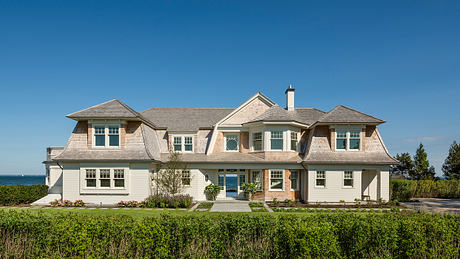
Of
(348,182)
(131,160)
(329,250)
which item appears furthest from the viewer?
(348,182)

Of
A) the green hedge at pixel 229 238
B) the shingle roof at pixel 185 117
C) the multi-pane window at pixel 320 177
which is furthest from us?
the shingle roof at pixel 185 117

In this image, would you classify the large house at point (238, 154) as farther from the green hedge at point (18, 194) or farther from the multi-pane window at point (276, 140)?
the green hedge at point (18, 194)

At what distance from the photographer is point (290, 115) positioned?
859 inches

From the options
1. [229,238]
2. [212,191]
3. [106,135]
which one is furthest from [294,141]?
[229,238]

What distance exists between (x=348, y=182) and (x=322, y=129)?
15.2 feet

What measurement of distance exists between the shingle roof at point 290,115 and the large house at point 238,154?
9cm

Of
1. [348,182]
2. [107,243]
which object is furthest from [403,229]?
[348,182]

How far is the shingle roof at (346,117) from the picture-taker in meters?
20.3

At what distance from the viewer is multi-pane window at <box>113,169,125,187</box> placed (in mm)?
19344

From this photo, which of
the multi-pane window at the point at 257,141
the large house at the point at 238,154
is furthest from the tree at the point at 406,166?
the multi-pane window at the point at 257,141

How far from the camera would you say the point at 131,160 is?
1897 cm

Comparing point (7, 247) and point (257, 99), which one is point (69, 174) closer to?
point (7, 247)

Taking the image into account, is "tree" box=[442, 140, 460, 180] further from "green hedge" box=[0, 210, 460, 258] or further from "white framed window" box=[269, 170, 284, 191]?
"green hedge" box=[0, 210, 460, 258]

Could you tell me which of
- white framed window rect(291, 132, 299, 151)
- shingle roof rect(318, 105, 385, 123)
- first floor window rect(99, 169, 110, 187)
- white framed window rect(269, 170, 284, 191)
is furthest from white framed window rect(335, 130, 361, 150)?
first floor window rect(99, 169, 110, 187)
